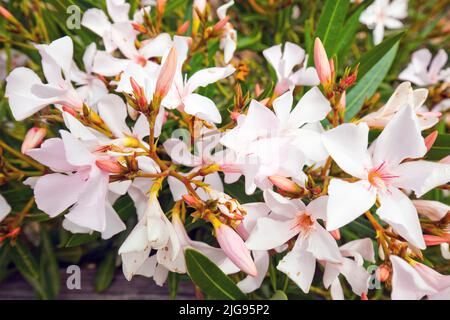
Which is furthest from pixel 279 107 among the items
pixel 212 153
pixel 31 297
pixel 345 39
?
pixel 31 297

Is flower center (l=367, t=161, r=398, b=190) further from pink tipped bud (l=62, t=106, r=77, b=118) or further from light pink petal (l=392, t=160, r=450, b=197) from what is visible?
pink tipped bud (l=62, t=106, r=77, b=118)

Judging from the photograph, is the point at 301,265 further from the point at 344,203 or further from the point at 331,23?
the point at 331,23

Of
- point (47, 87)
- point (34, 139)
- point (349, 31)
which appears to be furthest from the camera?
point (349, 31)

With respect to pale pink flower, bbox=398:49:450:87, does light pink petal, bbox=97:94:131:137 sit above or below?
above

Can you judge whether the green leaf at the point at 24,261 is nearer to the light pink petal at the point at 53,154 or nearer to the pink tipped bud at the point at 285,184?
the light pink petal at the point at 53,154

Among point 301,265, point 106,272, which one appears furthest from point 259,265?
point 106,272

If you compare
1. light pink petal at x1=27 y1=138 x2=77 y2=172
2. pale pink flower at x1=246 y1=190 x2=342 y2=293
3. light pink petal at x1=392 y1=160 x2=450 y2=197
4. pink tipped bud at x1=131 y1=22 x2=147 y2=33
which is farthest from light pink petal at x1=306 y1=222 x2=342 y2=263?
pink tipped bud at x1=131 y1=22 x2=147 y2=33

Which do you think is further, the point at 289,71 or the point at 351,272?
the point at 289,71
